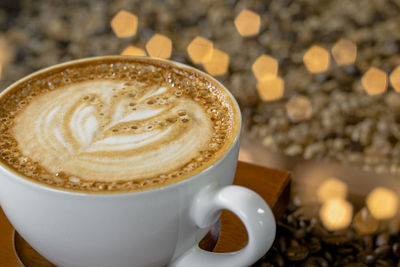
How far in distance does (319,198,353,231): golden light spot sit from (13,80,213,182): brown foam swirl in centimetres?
43

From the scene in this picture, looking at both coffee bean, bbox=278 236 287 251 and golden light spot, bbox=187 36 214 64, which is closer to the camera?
coffee bean, bbox=278 236 287 251

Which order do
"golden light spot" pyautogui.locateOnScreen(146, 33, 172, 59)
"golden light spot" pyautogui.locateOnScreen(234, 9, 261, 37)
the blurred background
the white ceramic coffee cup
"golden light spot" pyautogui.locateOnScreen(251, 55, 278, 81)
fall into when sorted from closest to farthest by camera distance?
the white ceramic coffee cup, the blurred background, "golden light spot" pyautogui.locateOnScreen(251, 55, 278, 81), "golden light spot" pyautogui.locateOnScreen(146, 33, 172, 59), "golden light spot" pyautogui.locateOnScreen(234, 9, 261, 37)

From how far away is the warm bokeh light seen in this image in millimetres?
936

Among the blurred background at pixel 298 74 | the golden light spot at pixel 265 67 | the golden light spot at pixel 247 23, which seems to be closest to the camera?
the blurred background at pixel 298 74

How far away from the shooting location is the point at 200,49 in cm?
179

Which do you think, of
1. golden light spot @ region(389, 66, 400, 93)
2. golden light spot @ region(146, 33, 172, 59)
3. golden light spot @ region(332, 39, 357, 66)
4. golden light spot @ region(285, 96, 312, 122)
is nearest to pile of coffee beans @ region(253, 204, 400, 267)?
golden light spot @ region(285, 96, 312, 122)

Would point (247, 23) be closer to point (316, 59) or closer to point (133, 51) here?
point (316, 59)

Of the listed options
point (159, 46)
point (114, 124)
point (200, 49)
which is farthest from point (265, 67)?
point (114, 124)

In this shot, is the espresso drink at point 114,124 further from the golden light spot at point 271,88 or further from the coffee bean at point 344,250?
the golden light spot at point 271,88

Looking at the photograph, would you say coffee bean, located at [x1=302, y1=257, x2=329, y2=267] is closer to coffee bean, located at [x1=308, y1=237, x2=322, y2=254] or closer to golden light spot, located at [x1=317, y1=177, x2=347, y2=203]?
coffee bean, located at [x1=308, y1=237, x2=322, y2=254]

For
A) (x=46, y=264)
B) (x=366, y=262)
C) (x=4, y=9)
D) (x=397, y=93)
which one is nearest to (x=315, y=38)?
(x=397, y=93)

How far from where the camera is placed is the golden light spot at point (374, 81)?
5.03 feet

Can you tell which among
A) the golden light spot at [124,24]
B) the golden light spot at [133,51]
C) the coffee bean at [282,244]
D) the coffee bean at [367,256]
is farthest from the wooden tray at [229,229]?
the golden light spot at [124,24]

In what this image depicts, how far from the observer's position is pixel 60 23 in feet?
6.39
